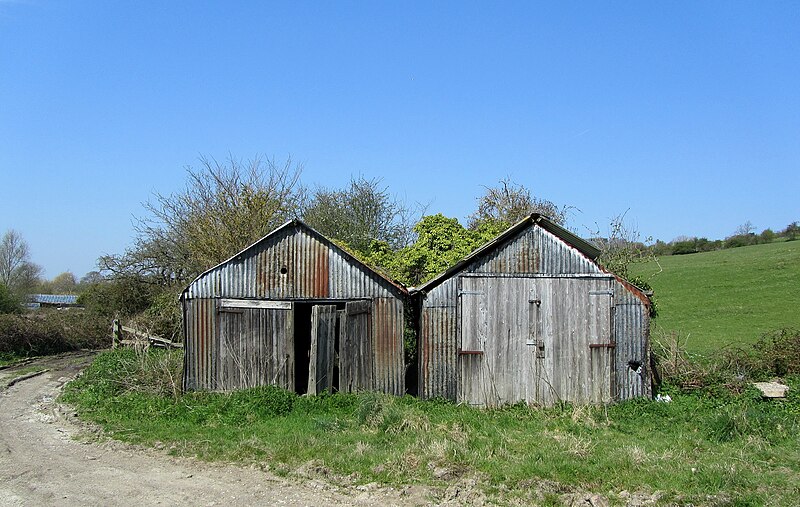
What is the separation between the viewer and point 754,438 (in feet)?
38.7

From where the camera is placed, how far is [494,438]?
12.3 metres

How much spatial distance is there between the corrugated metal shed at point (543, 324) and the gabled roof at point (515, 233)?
0.10 ft

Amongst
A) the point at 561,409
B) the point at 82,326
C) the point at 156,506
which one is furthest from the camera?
the point at 82,326

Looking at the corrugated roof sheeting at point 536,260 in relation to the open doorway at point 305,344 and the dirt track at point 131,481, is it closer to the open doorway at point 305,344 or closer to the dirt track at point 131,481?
the open doorway at point 305,344

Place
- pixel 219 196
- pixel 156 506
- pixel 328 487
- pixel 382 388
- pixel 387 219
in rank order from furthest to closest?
pixel 387 219 → pixel 219 196 → pixel 382 388 → pixel 328 487 → pixel 156 506

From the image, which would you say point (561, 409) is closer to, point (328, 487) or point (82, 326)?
point (328, 487)

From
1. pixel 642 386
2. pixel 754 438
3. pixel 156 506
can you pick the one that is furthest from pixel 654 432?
pixel 156 506

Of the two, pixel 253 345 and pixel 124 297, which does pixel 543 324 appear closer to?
pixel 253 345

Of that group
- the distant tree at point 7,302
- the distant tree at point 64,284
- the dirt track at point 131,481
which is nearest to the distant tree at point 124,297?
the distant tree at point 7,302

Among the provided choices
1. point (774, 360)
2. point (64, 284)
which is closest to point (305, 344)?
point (774, 360)

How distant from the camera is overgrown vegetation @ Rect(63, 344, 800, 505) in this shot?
977 centimetres

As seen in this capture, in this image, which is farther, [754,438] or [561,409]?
[561,409]

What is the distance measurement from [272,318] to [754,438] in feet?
36.3

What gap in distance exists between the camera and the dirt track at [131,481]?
9594 mm
